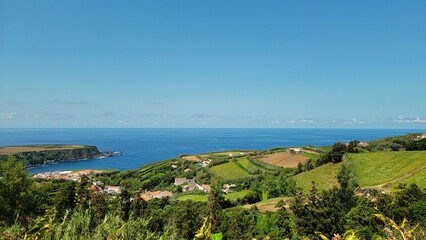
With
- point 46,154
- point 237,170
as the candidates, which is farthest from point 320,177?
point 46,154

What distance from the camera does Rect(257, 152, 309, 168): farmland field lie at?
59.6 metres

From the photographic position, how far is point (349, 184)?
30.8 meters

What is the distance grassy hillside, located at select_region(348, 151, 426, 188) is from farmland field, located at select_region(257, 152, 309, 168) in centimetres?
1327

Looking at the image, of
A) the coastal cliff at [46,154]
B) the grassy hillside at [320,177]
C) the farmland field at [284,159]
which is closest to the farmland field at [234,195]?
the grassy hillside at [320,177]

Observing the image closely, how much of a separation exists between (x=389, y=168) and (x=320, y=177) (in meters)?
9.19

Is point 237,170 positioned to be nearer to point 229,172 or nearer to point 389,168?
point 229,172

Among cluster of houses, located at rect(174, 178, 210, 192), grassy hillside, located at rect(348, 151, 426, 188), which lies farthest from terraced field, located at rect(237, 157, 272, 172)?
grassy hillside, located at rect(348, 151, 426, 188)

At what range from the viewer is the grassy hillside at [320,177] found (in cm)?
4183

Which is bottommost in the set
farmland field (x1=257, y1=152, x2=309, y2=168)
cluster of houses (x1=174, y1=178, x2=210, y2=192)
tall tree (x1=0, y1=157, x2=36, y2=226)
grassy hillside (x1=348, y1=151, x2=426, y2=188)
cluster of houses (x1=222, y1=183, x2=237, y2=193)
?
cluster of houses (x1=174, y1=178, x2=210, y2=192)

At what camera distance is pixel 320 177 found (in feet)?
148

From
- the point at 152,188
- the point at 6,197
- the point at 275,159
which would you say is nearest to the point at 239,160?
the point at 275,159

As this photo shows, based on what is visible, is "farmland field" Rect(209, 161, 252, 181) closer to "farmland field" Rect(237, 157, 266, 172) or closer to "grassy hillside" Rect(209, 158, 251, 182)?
"grassy hillside" Rect(209, 158, 251, 182)

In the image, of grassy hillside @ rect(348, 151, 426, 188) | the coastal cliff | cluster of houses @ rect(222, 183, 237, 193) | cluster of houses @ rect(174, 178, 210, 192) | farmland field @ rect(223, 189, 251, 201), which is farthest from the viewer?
the coastal cliff

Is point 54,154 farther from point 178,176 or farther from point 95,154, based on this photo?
point 178,176
